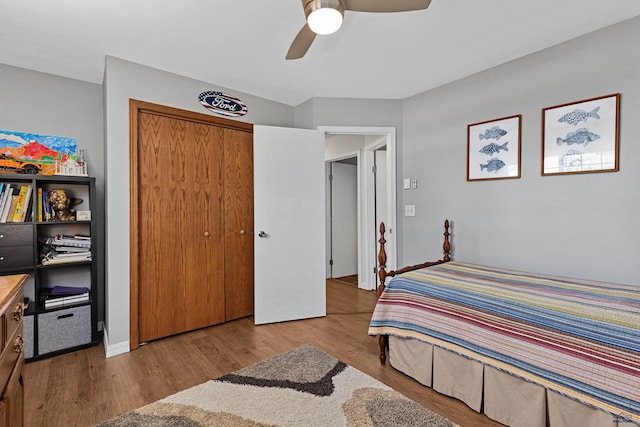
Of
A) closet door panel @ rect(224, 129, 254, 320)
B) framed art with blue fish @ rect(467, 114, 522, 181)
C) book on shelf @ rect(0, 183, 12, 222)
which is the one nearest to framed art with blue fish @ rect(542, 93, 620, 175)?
framed art with blue fish @ rect(467, 114, 522, 181)

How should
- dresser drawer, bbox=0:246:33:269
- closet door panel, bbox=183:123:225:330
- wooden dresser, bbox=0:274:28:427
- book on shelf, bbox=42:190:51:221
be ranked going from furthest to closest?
closet door panel, bbox=183:123:225:330 → book on shelf, bbox=42:190:51:221 → dresser drawer, bbox=0:246:33:269 → wooden dresser, bbox=0:274:28:427

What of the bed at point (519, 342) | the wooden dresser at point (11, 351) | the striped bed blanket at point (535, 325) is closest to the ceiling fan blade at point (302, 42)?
the bed at point (519, 342)

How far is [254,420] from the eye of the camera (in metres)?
1.65

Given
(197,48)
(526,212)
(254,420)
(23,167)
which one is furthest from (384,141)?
(23,167)

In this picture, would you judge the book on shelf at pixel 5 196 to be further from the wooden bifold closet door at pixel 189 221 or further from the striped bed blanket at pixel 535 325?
the striped bed blanket at pixel 535 325

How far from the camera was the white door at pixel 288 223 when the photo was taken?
3143 millimetres

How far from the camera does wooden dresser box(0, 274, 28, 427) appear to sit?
3.28 feet

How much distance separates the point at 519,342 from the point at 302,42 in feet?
6.87

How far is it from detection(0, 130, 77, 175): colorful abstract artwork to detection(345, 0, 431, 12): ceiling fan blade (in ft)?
8.95

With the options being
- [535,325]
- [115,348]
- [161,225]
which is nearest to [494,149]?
[535,325]

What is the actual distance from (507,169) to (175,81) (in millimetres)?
3073

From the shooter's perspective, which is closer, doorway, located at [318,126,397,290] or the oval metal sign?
the oval metal sign

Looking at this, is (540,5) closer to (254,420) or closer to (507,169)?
(507,169)

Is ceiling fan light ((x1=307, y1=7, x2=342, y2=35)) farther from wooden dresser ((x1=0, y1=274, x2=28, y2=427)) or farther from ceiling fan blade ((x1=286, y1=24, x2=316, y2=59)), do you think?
wooden dresser ((x1=0, y1=274, x2=28, y2=427))
